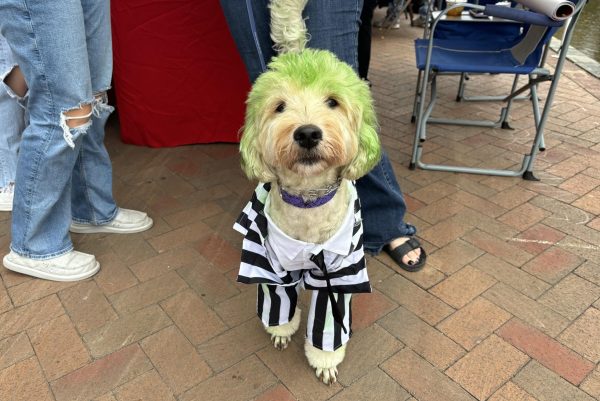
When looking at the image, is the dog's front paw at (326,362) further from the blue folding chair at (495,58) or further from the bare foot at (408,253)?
the blue folding chair at (495,58)

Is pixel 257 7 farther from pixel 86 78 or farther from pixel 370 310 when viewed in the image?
pixel 370 310

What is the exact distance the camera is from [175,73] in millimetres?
3602

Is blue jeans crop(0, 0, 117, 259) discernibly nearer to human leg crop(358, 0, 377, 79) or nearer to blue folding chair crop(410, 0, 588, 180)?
blue folding chair crop(410, 0, 588, 180)

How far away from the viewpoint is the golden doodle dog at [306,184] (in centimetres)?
147

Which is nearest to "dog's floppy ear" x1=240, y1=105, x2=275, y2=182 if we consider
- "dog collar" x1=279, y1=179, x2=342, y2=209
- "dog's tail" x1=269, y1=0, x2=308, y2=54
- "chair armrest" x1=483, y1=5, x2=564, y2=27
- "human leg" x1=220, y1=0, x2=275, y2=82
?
"dog collar" x1=279, y1=179, x2=342, y2=209

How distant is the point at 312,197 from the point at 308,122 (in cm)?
34

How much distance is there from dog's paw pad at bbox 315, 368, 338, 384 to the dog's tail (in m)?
1.31

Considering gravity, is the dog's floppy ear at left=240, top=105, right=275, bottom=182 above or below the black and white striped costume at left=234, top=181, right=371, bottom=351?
above

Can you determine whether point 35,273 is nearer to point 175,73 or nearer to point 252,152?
point 252,152

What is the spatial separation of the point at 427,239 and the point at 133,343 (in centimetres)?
178

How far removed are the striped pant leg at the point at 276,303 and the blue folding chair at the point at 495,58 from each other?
201cm

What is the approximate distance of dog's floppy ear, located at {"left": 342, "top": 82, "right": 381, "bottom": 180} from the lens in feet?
5.12

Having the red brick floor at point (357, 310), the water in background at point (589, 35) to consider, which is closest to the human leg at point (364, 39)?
the red brick floor at point (357, 310)

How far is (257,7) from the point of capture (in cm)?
192
